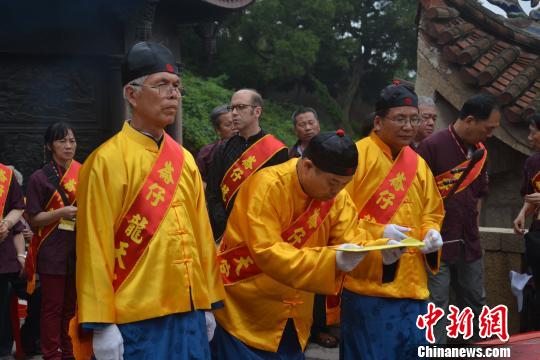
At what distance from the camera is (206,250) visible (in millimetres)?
3777

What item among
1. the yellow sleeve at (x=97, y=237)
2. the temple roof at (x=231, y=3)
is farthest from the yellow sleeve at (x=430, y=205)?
the temple roof at (x=231, y=3)

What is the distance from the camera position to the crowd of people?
11.3 ft

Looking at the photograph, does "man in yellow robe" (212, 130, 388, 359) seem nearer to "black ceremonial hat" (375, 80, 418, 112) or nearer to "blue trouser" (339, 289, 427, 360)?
"blue trouser" (339, 289, 427, 360)

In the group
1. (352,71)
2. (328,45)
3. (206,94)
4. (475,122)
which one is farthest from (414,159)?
(352,71)

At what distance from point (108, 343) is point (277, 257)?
0.87 m

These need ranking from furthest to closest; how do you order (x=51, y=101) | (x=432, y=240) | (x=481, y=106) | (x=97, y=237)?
(x=51, y=101), (x=481, y=106), (x=432, y=240), (x=97, y=237)

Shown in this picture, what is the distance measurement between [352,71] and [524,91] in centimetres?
2169

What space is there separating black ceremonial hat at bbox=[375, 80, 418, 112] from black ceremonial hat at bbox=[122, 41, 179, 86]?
1.63 metres

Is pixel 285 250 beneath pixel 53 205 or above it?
beneath

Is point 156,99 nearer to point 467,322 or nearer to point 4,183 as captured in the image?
point 467,322

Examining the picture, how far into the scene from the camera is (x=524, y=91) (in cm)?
778

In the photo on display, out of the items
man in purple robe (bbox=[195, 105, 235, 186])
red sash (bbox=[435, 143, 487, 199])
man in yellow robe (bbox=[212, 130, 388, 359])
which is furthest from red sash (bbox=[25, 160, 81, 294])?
red sash (bbox=[435, 143, 487, 199])

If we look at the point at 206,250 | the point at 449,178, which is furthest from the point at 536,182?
the point at 206,250

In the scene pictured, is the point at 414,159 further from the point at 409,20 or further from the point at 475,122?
the point at 409,20
